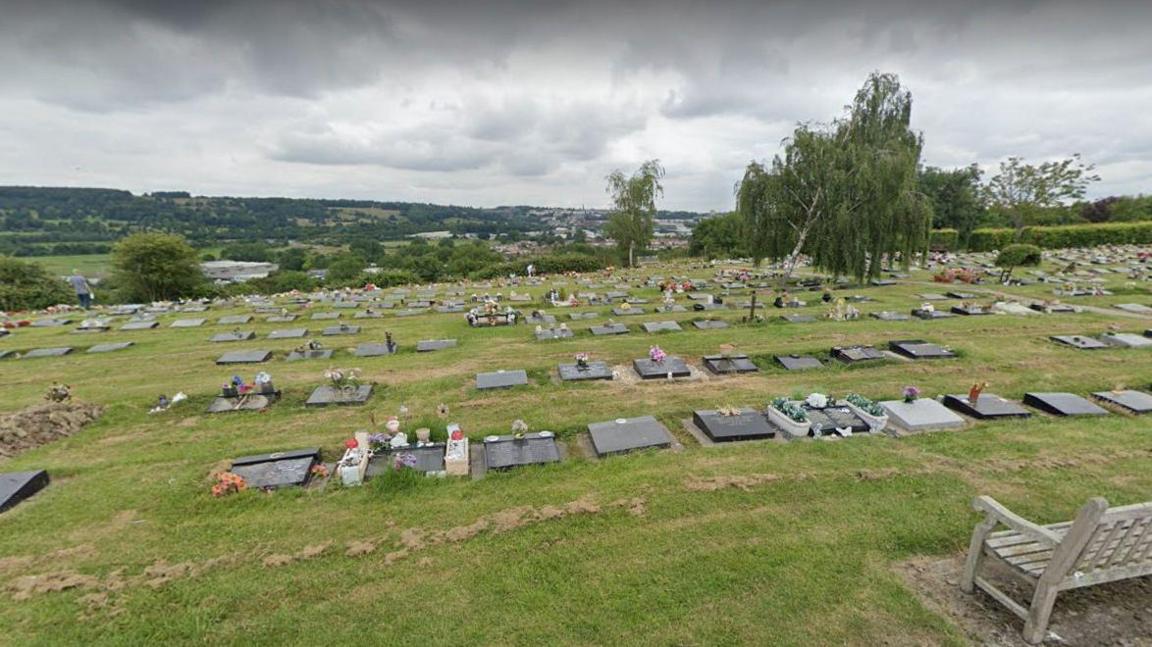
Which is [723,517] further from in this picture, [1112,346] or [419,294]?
[419,294]

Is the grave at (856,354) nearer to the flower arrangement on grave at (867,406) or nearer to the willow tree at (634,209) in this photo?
the flower arrangement on grave at (867,406)

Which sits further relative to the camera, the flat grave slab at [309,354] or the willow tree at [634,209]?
the willow tree at [634,209]

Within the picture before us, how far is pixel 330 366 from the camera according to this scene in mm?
12594

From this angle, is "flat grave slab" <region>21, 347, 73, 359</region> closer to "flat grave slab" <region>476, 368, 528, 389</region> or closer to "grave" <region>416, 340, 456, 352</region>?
"grave" <region>416, 340, 456, 352</region>

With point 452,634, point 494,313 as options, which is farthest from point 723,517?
point 494,313

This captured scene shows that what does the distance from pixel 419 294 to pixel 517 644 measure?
2321 centimetres

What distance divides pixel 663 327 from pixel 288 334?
12.9 meters

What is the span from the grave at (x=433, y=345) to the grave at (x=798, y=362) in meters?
Result: 9.25

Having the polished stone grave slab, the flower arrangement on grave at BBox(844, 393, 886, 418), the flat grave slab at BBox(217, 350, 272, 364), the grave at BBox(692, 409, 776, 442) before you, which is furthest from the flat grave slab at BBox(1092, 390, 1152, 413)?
the flat grave slab at BBox(217, 350, 272, 364)

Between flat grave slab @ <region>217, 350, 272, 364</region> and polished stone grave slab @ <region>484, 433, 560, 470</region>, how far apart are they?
940cm

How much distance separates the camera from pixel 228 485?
6.38 metres

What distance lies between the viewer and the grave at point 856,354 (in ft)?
38.0

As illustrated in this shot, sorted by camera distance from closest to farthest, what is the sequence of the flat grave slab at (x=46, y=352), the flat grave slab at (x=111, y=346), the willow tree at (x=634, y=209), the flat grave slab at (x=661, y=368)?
the flat grave slab at (x=661, y=368) → the flat grave slab at (x=46, y=352) → the flat grave slab at (x=111, y=346) → the willow tree at (x=634, y=209)

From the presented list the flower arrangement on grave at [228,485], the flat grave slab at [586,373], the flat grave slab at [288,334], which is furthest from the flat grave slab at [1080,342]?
the flat grave slab at [288,334]
